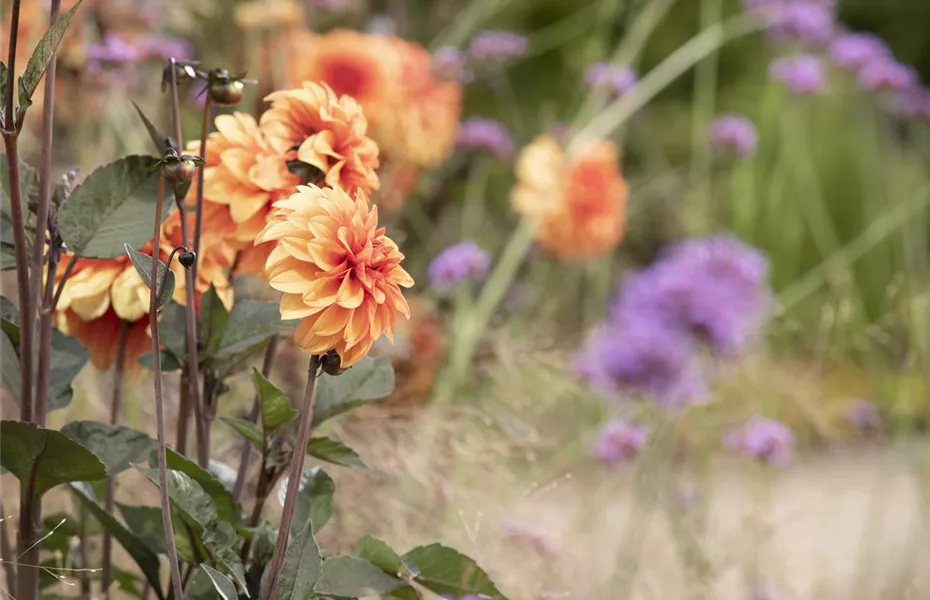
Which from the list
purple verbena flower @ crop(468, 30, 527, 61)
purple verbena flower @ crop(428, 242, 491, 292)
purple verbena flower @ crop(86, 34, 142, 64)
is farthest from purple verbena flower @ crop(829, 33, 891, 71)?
purple verbena flower @ crop(86, 34, 142, 64)

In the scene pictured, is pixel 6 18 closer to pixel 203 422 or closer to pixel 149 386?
pixel 149 386

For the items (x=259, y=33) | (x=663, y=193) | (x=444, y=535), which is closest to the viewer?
(x=444, y=535)

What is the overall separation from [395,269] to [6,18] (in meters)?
1.21

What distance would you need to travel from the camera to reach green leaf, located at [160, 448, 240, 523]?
596mm

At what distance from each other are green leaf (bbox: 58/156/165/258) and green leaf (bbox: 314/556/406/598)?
7.7 inches

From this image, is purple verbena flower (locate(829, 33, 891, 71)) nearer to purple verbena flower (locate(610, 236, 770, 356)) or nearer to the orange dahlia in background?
the orange dahlia in background

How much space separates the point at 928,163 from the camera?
3725mm

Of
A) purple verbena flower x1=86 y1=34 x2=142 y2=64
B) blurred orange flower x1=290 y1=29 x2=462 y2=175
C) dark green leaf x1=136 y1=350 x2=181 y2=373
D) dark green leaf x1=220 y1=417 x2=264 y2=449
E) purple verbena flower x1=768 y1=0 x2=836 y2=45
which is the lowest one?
dark green leaf x1=220 y1=417 x2=264 y2=449

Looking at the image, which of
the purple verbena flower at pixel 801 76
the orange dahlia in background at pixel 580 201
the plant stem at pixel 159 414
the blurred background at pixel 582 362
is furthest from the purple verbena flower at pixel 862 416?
the plant stem at pixel 159 414

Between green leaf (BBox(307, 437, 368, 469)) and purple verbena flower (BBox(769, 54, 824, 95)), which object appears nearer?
green leaf (BBox(307, 437, 368, 469))

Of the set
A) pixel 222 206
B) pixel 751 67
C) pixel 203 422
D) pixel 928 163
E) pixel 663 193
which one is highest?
pixel 751 67

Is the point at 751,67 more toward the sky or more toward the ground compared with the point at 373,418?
more toward the sky

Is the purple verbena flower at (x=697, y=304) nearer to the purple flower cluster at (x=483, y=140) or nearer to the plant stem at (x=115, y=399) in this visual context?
the purple flower cluster at (x=483, y=140)

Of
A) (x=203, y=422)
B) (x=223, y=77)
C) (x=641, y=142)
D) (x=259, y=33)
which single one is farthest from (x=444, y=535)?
(x=641, y=142)
